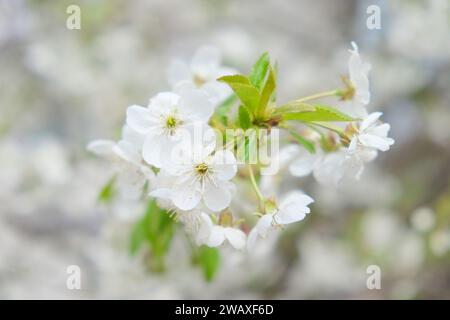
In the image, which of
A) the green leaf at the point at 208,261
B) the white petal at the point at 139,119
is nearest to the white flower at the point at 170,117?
the white petal at the point at 139,119

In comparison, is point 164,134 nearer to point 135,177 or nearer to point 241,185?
point 135,177

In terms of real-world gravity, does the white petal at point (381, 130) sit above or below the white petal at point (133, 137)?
below

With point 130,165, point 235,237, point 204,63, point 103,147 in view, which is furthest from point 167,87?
point 235,237

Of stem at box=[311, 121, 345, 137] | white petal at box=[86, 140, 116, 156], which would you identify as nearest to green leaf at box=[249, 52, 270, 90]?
stem at box=[311, 121, 345, 137]

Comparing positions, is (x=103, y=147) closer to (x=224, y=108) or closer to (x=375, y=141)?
(x=224, y=108)

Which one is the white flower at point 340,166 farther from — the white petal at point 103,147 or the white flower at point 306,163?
the white petal at point 103,147
